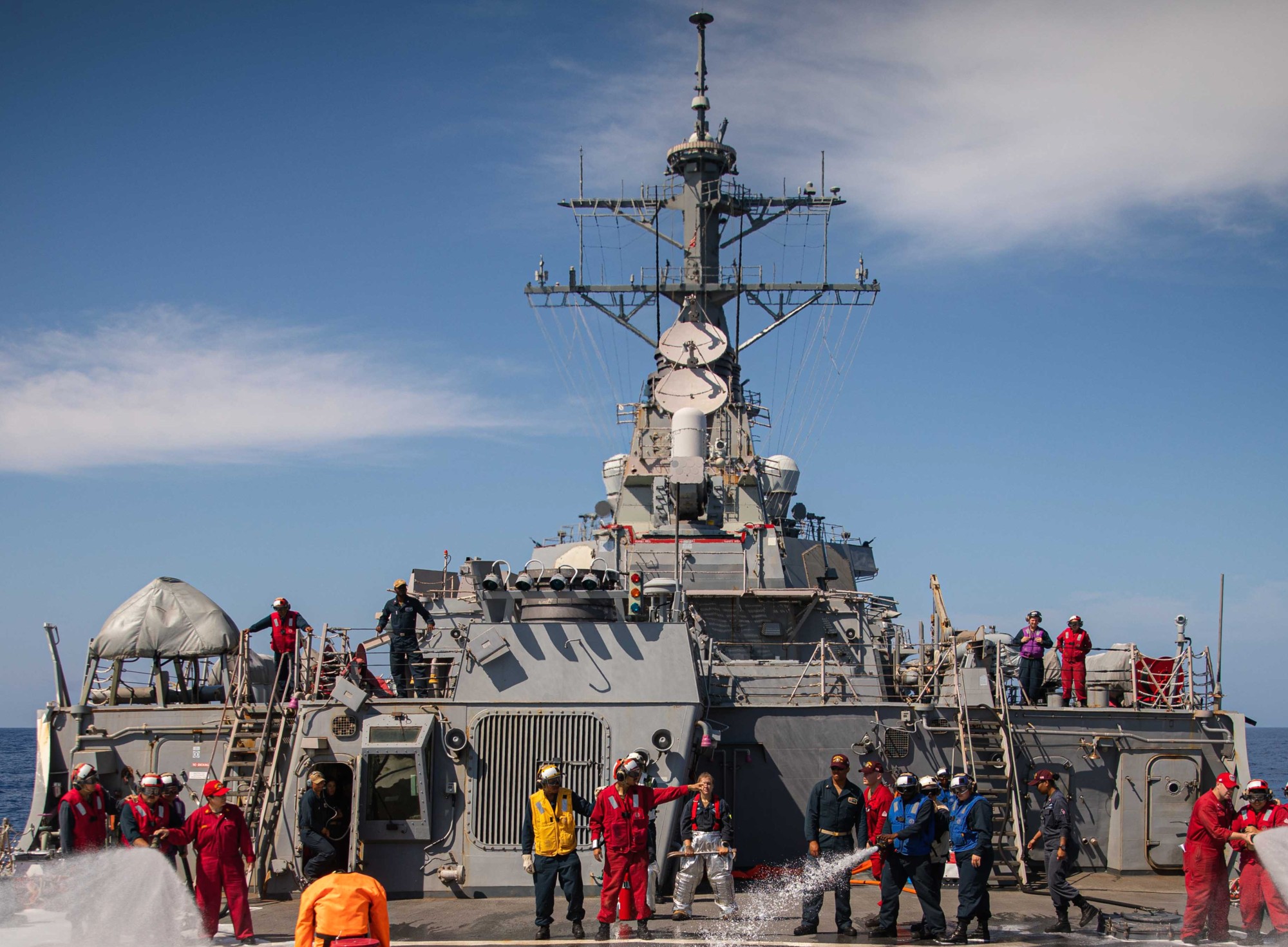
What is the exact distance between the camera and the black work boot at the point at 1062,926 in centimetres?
1029

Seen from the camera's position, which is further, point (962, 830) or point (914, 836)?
point (962, 830)

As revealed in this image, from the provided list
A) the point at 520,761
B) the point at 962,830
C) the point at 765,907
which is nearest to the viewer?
the point at 962,830

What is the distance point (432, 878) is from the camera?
11719 mm

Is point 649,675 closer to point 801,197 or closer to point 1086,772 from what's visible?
point 1086,772

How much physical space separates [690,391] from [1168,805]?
9685mm

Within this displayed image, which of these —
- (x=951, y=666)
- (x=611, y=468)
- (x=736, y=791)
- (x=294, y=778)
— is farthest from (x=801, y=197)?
(x=294, y=778)

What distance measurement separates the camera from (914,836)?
9.66 metres

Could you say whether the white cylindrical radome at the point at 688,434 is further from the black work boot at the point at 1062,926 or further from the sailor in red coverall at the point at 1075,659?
the black work boot at the point at 1062,926

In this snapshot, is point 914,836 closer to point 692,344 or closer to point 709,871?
point 709,871

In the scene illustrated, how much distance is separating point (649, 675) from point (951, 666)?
176 inches

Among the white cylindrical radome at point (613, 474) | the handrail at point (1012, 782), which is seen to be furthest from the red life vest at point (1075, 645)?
the white cylindrical radome at point (613, 474)

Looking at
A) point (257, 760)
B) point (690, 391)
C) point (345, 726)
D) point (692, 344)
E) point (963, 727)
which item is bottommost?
point (257, 760)

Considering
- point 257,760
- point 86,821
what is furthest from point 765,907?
point 86,821

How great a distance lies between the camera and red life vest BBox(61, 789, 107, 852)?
9664 mm
